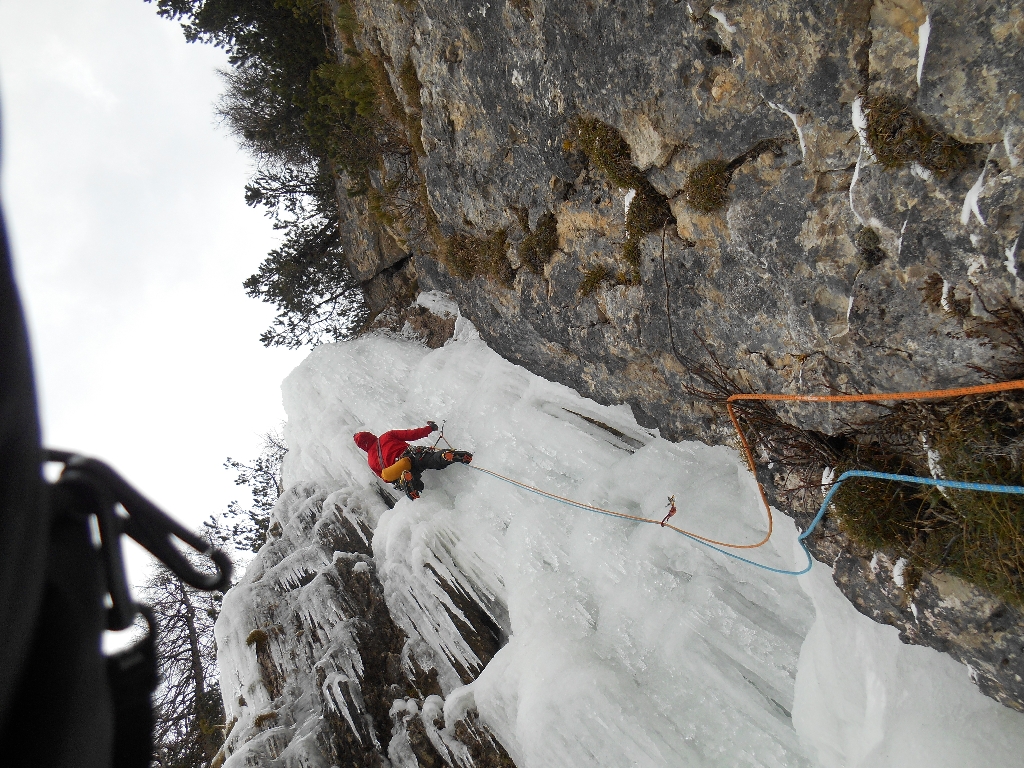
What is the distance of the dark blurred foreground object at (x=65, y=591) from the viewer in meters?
0.98

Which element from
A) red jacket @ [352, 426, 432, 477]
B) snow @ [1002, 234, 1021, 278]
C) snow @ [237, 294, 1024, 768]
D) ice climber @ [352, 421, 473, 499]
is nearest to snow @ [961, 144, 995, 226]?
snow @ [1002, 234, 1021, 278]

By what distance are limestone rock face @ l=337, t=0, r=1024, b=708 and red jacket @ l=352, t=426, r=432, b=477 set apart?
2.41m

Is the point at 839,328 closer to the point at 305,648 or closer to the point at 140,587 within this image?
the point at 305,648

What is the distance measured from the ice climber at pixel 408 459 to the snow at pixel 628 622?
0.30m

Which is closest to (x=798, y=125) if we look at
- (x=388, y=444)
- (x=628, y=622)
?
(x=628, y=622)

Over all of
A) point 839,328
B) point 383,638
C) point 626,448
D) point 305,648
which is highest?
point 305,648

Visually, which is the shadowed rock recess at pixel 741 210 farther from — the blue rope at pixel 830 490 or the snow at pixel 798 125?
the blue rope at pixel 830 490

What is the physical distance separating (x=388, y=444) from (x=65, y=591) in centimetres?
569

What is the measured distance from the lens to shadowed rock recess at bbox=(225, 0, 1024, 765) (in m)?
2.43

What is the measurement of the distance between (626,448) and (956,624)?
2.99 m

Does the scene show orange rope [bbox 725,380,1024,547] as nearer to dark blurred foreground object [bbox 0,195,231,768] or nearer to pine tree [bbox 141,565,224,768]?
dark blurred foreground object [bbox 0,195,231,768]

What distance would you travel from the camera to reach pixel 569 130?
4516mm

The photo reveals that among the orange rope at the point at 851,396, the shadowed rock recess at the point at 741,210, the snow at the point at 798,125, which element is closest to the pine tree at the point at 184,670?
the shadowed rock recess at the point at 741,210

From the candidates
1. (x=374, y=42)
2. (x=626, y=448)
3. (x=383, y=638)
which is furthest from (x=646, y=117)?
(x=383, y=638)
